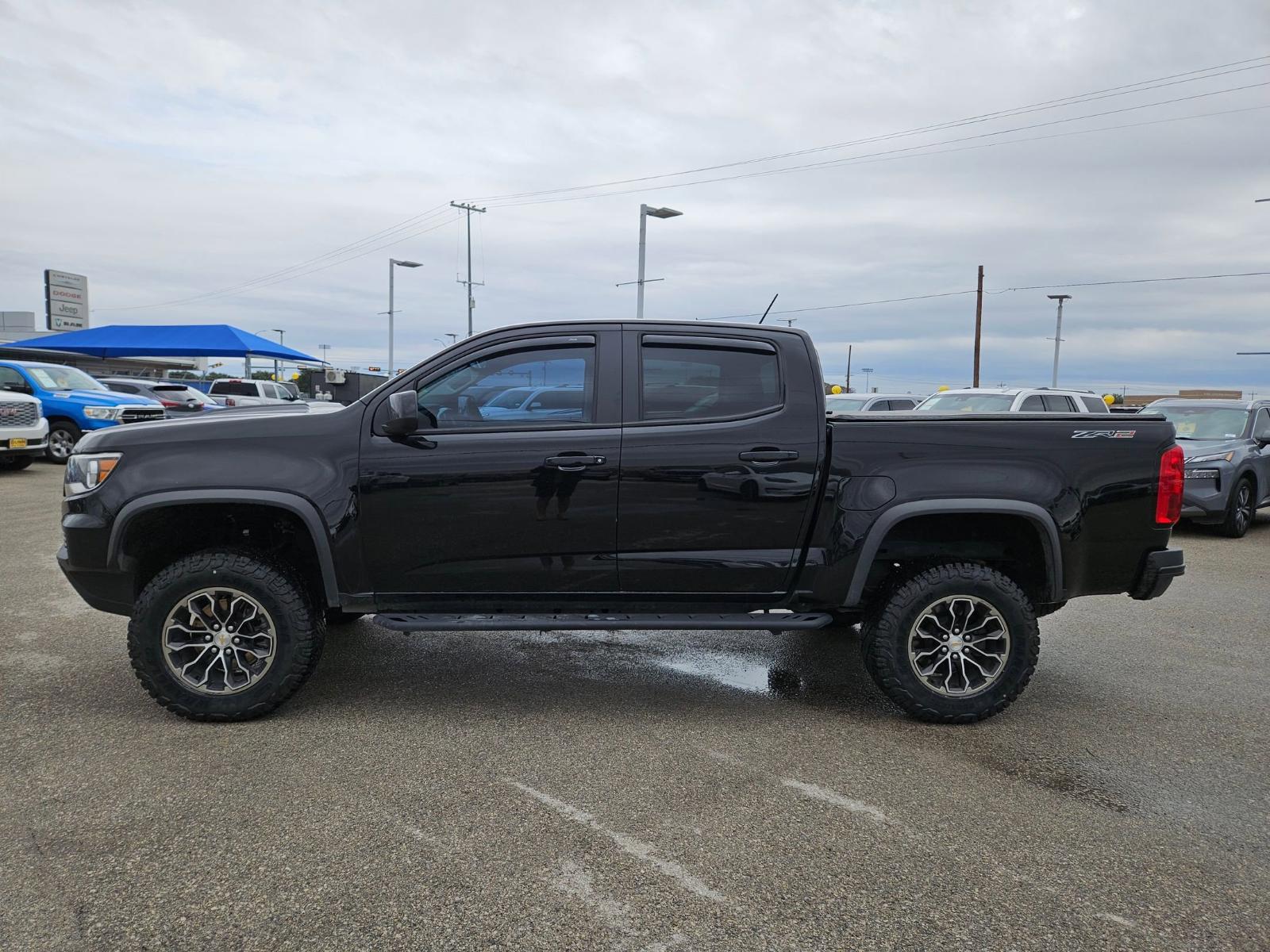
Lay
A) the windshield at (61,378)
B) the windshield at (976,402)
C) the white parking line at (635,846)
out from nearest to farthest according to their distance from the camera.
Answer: the white parking line at (635,846) < the windshield at (976,402) < the windshield at (61,378)

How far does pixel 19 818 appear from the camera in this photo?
332cm

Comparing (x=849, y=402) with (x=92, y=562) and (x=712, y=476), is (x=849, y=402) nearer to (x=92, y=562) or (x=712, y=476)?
(x=712, y=476)

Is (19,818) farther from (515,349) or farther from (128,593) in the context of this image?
(515,349)

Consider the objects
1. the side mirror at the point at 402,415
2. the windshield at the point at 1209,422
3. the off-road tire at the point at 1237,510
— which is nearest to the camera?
the side mirror at the point at 402,415

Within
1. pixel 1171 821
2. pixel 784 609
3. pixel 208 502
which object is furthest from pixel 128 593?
pixel 1171 821

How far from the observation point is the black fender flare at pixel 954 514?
4285 mm

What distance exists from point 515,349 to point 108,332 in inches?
1369

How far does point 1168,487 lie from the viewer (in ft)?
14.4

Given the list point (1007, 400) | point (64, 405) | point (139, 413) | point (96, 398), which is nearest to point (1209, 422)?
point (1007, 400)

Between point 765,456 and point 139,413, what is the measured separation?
53.4 feet

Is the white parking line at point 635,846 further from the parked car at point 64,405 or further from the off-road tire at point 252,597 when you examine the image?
the parked car at point 64,405

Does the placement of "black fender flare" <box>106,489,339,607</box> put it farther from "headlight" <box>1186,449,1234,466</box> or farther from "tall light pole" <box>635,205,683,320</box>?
"tall light pole" <box>635,205,683,320</box>

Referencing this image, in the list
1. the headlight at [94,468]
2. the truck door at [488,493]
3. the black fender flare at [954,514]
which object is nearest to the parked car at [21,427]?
the headlight at [94,468]

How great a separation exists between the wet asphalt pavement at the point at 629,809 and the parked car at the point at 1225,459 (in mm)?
5937
